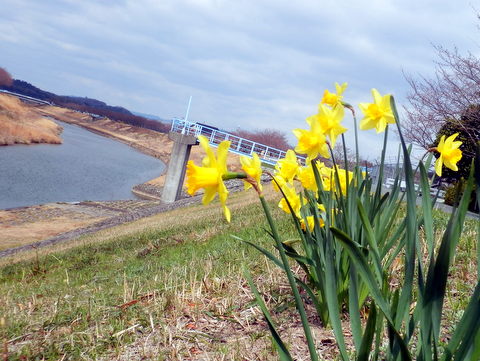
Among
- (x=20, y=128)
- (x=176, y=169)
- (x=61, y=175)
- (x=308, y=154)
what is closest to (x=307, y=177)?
(x=308, y=154)

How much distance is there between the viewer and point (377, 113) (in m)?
2.03

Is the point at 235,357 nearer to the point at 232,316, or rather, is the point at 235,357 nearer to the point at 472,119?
the point at 232,316

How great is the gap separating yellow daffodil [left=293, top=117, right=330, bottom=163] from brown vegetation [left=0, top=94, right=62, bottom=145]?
52.8 metres

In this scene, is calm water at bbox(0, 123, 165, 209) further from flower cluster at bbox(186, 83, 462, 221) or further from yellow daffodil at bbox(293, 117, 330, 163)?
yellow daffodil at bbox(293, 117, 330, 163)

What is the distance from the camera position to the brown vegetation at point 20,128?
5334 cm

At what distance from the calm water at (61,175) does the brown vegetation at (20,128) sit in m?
2.37

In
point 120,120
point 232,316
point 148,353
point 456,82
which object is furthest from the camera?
point 120,120

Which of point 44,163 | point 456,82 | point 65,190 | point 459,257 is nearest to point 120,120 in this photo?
point 44,163

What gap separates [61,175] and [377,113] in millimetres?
37472

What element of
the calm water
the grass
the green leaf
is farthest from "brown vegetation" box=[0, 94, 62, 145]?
the green leaf

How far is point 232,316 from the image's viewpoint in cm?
255

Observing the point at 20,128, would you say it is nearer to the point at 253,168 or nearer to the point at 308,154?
the point at 308,154

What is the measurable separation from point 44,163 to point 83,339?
137 ft

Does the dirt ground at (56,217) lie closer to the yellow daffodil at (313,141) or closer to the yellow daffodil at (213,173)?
the yellow daffodil at (313,141)
